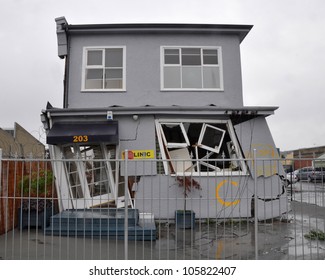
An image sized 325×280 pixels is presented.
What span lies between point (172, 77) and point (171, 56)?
85cm

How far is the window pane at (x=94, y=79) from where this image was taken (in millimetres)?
11914

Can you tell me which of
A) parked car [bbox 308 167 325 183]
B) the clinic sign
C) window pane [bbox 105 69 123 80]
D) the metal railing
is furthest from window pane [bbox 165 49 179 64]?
parked car [bbox 308 167 325 183]

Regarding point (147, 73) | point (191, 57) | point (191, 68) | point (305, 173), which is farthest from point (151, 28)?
point (305, 173)

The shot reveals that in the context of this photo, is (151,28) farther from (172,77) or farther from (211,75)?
(211,75)

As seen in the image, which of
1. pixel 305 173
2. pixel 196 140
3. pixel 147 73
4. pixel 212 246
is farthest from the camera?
pixel 147 73

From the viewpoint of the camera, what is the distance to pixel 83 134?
10156mm

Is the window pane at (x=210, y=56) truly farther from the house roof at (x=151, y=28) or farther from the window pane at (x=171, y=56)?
the window pane at (x=171, y=56)

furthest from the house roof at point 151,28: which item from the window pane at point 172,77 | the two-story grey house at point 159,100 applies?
the window pane at point 172,77

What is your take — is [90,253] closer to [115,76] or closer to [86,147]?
[86,147]

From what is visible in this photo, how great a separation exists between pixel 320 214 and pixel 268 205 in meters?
3.13

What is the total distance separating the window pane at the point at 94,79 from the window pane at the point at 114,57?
0.46 m

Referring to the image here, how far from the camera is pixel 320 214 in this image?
6852 millimetres

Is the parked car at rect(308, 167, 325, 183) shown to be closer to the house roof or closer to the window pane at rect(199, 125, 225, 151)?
the window pane at rect(199, 125, 225, 151)

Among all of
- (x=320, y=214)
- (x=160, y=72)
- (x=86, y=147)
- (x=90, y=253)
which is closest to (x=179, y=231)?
(x=90, y=253)
